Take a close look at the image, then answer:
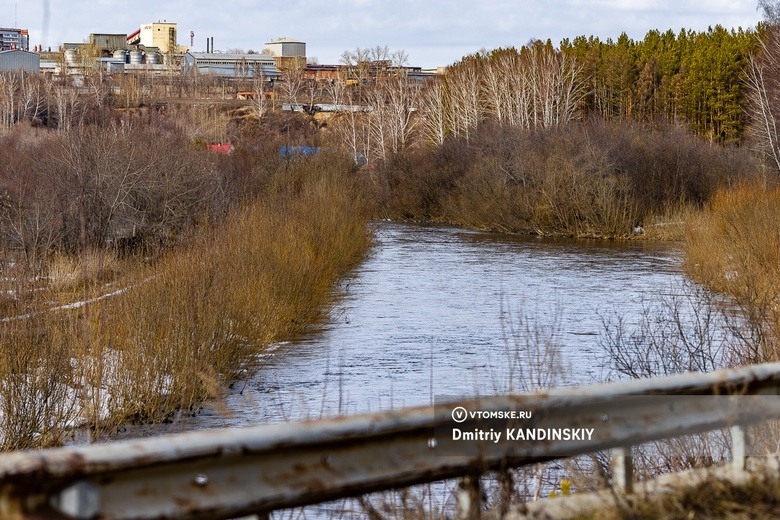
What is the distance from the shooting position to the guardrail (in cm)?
262

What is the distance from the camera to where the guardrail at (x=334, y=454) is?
103 inches

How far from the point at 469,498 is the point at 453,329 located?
15.1 meters

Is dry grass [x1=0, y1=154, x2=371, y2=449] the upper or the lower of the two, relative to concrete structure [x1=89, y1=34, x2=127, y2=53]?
lower

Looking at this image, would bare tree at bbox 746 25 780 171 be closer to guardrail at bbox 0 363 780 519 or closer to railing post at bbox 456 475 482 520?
guardrail at bbox 0 363 780 519

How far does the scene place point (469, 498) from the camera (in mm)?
3477

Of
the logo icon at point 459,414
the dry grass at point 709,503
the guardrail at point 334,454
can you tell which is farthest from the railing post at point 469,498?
the dry grass at point 709,503

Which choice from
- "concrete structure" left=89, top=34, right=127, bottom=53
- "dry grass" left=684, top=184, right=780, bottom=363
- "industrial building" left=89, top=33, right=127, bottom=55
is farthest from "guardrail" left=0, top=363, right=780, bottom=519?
"concrete structure" left=89, top=34, right=127, bottom=53

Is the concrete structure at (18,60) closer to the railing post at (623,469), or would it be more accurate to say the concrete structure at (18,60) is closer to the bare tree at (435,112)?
the bare tree at (435,112)

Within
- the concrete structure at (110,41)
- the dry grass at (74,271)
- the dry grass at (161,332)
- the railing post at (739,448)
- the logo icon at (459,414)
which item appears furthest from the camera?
the concrete structure at (110,41)

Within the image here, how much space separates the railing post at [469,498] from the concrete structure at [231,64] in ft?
401

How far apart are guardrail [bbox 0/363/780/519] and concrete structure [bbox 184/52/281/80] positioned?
121834mm

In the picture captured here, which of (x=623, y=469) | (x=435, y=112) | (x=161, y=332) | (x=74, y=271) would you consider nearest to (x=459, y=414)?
(x=623, y=469)

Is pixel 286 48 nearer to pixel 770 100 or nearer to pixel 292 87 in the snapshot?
pixel 292 87

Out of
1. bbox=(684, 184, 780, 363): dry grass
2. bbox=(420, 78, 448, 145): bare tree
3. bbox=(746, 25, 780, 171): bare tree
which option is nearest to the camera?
bbox=(684, 184, 780, 363): dry grass
